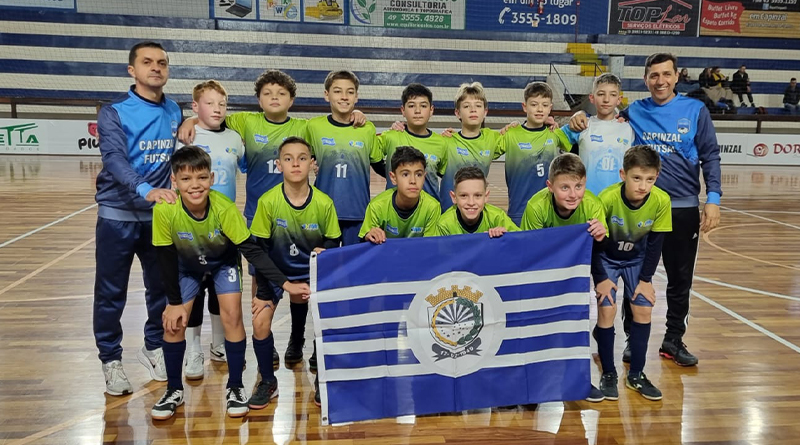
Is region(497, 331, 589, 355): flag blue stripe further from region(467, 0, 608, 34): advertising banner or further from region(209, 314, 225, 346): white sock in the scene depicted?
region(467, 0, 608, 34): advertising banner

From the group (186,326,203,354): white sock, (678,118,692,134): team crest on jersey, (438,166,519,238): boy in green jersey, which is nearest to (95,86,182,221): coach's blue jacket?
(186,326,203,354): white sock

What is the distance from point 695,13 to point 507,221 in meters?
20.5

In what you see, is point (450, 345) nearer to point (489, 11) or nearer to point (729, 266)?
point (729, 266)

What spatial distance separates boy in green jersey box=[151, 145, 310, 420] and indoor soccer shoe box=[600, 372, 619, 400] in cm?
187

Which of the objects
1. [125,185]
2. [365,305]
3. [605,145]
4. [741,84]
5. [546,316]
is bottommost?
[546,316]

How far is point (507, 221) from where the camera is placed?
368cm

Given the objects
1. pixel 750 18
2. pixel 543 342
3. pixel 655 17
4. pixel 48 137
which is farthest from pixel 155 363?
pixel 750 18

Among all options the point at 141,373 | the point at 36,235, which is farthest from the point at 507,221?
the point at 36,235

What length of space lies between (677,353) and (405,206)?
2203 mm

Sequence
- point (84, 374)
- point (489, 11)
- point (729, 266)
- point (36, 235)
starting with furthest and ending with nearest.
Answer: point (489, 11)
point (36, 235)
point (729, 266)
point (84, 374)

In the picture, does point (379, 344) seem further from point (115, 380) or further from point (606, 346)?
point (115, 380)

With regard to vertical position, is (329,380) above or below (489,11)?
below

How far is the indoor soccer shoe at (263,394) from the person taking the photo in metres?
3.62

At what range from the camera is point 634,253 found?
385cm
